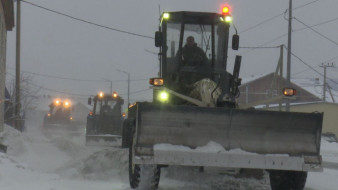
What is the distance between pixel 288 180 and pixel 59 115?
27327mm

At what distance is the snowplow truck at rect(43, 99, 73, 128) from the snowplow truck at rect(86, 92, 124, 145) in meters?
10.7

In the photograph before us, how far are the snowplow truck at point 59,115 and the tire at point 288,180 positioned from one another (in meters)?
25.2

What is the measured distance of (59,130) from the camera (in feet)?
102

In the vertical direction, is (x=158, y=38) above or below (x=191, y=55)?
above

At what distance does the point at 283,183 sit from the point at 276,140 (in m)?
1.28

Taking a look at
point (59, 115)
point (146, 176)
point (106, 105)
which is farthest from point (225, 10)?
point (59, 115)

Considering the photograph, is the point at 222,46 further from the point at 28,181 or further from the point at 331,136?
the point at 331,136

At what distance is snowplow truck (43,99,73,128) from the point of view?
→ 32.4m

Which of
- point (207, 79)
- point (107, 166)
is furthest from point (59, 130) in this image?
point (207, 79)

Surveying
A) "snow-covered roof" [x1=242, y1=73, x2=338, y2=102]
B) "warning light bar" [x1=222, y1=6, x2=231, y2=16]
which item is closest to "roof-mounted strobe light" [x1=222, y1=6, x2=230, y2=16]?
"warning light bar" [x1=222, y1=6, x2=231, y2=16]

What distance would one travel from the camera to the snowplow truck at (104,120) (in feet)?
62.7

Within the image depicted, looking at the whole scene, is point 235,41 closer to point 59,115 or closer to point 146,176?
point 146,176

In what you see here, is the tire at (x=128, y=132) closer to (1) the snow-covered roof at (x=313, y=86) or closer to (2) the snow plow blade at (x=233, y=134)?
(2) the snow plow blade at (x=233, y=134)

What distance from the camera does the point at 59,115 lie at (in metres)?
33.5
